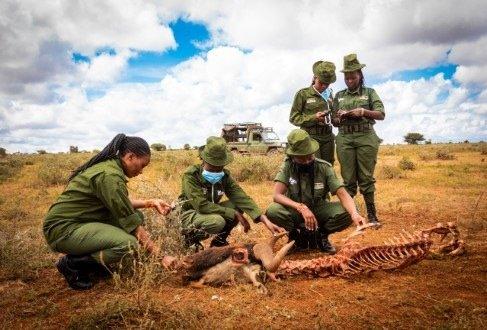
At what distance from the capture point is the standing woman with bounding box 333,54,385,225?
580cm

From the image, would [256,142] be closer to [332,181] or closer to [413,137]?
[332,181]

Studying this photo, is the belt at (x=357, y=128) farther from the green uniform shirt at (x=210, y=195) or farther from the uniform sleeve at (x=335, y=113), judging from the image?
the green uniform shirt at (x=210, y=195)

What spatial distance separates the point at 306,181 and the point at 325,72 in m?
1.67

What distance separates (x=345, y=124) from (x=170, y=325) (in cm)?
403

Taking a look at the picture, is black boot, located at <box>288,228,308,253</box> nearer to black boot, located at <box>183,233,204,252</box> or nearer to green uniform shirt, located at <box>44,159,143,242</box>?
black boot, located at <box>183,233,204,252</box>

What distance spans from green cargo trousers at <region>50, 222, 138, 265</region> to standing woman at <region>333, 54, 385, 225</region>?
343cm

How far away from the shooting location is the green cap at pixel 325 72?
5.53 m

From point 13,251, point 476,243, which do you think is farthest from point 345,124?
point 13,251

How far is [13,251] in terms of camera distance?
460 centimetres

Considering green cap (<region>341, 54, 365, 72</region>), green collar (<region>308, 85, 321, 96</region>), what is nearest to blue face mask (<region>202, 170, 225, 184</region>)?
green collar (<region>308, 85, 321, 96</region>)

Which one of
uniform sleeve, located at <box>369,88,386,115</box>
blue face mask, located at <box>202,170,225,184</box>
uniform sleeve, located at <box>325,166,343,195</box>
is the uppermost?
uniform sleeve, located at <box>369,88,386,115</box>

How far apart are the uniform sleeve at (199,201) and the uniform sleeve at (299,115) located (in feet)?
5.90

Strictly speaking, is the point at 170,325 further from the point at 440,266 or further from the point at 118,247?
the point at 440,266

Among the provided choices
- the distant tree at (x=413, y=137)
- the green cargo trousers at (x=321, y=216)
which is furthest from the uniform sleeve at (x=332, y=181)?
the distant tree at (x=413, y=137)
